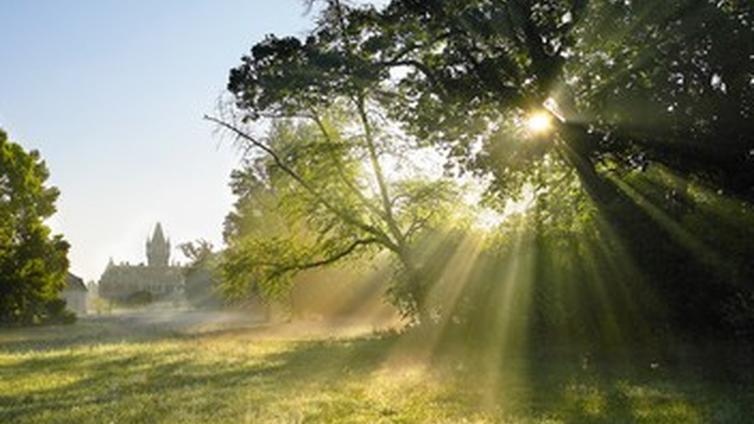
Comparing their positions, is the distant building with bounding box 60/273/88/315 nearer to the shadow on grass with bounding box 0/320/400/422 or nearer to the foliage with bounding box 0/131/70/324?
the foliage with bounding box 0/131/70/324

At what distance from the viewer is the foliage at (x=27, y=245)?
1923 inches

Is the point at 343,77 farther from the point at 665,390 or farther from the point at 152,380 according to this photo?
the point at 665,390

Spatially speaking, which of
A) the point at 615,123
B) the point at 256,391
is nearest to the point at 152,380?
the point at 256,391

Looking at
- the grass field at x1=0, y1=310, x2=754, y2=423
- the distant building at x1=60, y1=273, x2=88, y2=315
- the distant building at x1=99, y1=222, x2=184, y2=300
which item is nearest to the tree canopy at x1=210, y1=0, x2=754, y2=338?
the grass field at x1=0, y1=310, x2=754, y2=423

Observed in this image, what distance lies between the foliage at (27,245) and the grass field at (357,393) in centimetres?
2623

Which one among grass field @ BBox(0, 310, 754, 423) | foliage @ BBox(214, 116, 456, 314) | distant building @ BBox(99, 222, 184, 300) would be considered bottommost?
grass field @ BBox(0, 310, 754, 423)

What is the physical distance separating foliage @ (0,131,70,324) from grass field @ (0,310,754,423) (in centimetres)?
2623

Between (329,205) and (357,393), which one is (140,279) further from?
(357,393)

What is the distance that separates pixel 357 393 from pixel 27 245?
148 ft

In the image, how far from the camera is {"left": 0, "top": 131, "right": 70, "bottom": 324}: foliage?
48.8 metres

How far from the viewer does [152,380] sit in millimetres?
19422

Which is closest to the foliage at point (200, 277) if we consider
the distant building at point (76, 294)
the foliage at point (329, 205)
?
the distant building at point (76, 294)

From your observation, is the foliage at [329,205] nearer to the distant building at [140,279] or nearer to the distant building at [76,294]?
the distant building at [76,294]

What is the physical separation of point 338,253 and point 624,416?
24.1 m
